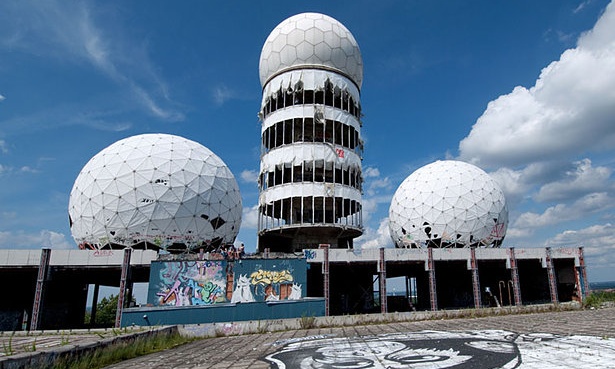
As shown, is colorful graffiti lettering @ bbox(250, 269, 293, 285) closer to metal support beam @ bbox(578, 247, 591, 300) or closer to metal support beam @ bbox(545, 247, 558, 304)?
metal support beam @ bbox(545, 247, 558, 304)

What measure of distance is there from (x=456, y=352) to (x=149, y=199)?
103 feet

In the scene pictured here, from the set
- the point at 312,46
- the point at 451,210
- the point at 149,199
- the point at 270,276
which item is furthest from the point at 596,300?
the point at 149,199

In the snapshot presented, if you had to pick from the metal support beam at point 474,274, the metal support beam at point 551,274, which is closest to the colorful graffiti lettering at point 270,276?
the metal support beam at point 474,274

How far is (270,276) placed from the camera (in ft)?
93.7

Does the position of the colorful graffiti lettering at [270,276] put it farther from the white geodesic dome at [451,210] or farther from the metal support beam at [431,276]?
the white geodesic dome at [451,210]

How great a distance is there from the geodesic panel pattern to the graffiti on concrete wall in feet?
82.9

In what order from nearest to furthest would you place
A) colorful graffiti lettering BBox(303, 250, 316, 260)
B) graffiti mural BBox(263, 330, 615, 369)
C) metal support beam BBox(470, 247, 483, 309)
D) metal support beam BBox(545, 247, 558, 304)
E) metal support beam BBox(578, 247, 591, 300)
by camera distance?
graffiti mural BBox(263, 330, 615, 369), colorful graffiti lettering BBox(303, 250, 316, 260), metal support beam BBox(470, 247, 483, 309), metal support beam BBox(545, 247, 558, 304), metal support beam BBox(578, 247, 591, 300)

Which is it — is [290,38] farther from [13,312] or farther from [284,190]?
[13,312]

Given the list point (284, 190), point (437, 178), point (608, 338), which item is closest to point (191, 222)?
point (284, 190)

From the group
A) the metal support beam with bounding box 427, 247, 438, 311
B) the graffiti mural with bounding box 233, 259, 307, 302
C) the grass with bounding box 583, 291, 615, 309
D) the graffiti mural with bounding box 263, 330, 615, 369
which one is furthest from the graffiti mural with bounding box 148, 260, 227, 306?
the grass with bounding box 583, 291, 615, 309

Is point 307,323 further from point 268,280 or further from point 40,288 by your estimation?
point 40,288

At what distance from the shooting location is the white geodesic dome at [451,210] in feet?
141

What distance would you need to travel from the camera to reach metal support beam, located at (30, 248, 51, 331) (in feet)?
89.8

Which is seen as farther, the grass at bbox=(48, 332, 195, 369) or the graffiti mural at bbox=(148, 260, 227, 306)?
the graffiti mural at bbox=(148, 260, 227, 306)
